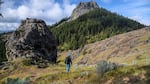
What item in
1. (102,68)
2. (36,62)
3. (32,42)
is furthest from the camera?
(32,42)

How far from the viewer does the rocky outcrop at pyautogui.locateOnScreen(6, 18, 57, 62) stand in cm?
4516

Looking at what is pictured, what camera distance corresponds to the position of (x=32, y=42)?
45906mm

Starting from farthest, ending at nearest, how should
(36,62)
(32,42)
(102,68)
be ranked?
(32,42) < (36,62) < (102,68)

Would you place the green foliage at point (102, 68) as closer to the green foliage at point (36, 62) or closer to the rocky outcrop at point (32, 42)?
the green foliage at point (36, 62)

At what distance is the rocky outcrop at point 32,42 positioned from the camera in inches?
1778

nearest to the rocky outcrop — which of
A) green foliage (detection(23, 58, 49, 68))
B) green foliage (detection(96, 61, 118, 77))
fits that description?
green foliage (detection(23, 58, 49, 68))

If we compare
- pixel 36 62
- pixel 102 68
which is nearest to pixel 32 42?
pixel 36 62

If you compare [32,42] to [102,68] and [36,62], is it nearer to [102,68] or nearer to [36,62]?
[36,62]

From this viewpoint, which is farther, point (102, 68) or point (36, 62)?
point (36, 62)

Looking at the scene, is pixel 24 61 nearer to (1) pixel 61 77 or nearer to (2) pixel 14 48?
(2) pixel 14 48

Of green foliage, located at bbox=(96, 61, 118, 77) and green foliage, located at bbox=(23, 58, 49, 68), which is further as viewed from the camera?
green foliage, located at bbox=(23, 58, 49, 68)

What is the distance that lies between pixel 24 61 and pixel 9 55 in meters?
7.43

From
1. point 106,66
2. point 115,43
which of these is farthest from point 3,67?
point 115,43

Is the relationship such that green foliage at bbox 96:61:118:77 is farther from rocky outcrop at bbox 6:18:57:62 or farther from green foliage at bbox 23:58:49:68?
rocky outcrop at bbox 6:18:57:62
